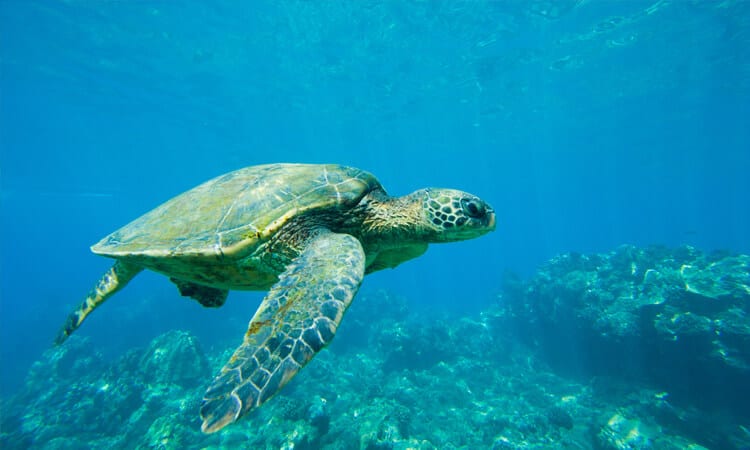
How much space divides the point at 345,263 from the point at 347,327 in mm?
14377

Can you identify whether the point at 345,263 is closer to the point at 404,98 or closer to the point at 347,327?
the point at 347,327

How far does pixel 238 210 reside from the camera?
10.9 ft

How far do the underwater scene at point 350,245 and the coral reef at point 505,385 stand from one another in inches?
2.7

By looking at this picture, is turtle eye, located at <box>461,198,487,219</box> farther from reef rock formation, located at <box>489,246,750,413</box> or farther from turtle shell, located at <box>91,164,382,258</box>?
reef rock formation, located at <box>489,246,750,413</box>

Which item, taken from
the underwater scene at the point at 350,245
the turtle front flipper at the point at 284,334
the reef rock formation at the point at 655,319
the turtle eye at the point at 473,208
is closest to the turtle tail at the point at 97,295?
the underwater scene at the point at 350,245

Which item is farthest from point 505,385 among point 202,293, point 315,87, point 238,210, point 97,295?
point 315,87

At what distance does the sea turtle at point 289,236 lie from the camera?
7.41 feet

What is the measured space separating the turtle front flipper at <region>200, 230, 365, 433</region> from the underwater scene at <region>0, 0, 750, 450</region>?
18 millimetres

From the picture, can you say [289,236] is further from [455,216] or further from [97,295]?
[97,295]

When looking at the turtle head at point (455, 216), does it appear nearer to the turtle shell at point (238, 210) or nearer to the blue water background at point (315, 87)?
the turtle shell at point (238, 210)

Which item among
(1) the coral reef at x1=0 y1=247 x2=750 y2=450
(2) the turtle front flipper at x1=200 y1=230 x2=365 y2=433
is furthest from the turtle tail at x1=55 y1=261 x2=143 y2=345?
(1) the coral reef at x1=0 y1=247 x2=750 y2=450

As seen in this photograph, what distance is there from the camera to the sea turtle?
7.41 ft

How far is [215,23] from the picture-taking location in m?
16.1

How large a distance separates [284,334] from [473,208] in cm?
227
